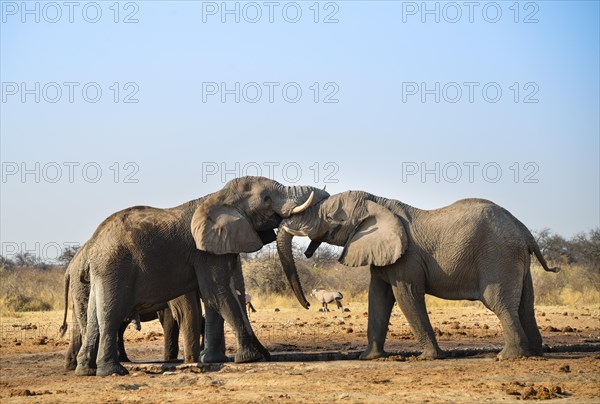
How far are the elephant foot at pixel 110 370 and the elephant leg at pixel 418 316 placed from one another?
427 centimetres

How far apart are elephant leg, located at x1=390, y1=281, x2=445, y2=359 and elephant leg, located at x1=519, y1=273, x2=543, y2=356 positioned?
4.33 ft

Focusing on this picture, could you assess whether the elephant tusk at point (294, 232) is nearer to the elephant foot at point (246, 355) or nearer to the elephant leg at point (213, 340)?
the elephant leg at point (213, 340)

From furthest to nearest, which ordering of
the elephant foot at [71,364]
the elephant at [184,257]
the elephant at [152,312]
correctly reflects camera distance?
the elephant foot at [71,364], the elephant at [152,312], the elephant at [184,257]

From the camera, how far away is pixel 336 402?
13.6m

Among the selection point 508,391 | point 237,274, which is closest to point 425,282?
point 237,274

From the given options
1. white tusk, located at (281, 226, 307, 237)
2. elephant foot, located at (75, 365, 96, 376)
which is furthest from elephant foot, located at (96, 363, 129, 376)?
white tusk, located at (281, 226, 307, 237)

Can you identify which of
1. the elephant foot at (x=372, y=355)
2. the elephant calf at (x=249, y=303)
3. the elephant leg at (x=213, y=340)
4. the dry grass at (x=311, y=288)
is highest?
the dry grass at (x=311, y=288)

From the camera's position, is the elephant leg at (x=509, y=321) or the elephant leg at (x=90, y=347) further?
the elephant leg at (x=90, y=347)

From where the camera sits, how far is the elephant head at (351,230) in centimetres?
1780

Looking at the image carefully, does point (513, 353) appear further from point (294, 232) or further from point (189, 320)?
point (189, 320)

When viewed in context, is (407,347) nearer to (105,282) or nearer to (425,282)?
(425,282)

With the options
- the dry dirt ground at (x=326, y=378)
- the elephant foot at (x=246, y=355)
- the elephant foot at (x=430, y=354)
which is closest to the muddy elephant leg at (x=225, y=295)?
the elephant foot at (x=246, y=355)

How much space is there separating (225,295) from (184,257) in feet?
2.80

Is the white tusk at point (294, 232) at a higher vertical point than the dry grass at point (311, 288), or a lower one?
higher
